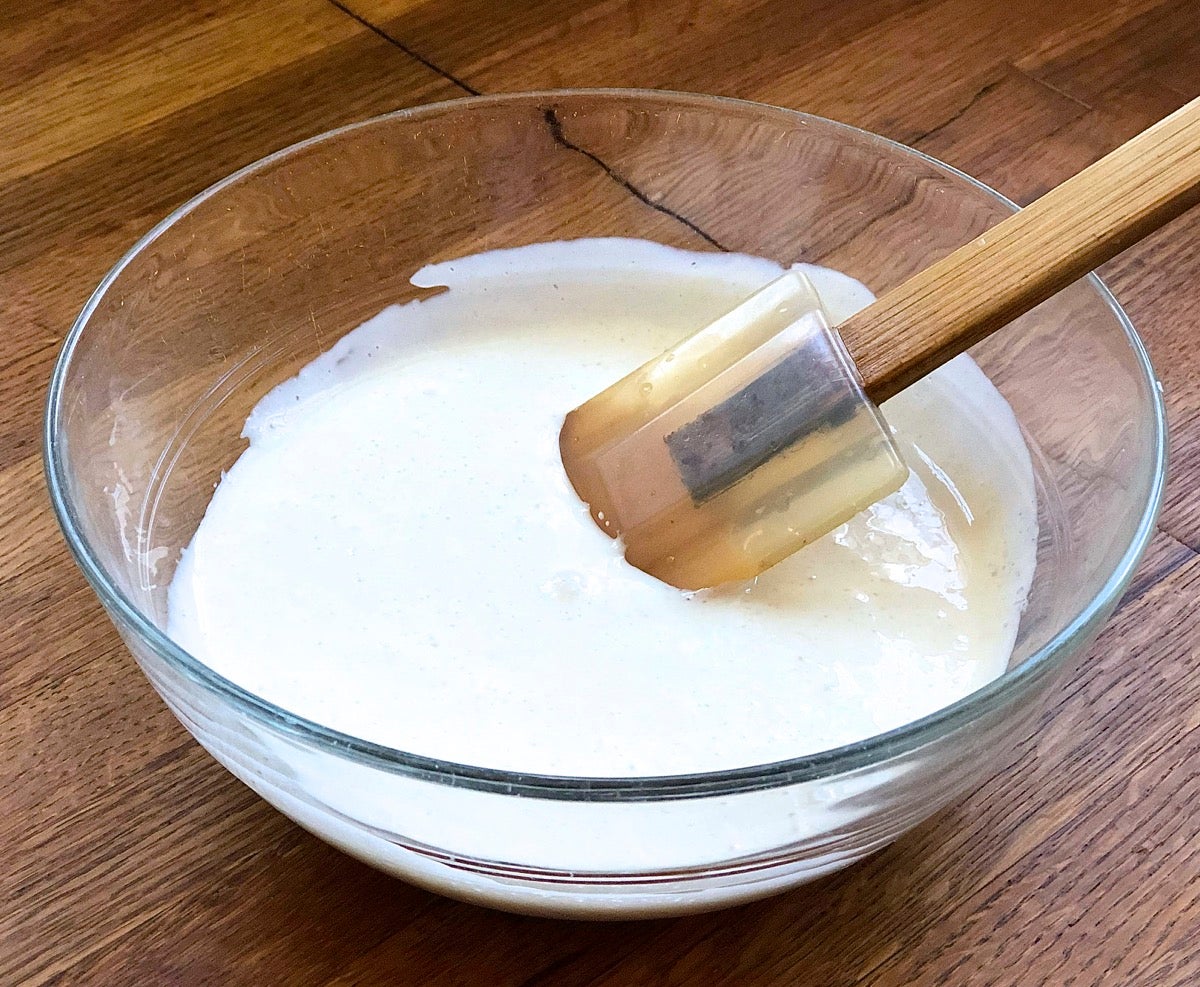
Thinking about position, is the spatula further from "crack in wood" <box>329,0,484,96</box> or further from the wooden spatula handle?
"crack in wood" <box>329,0,484,96</box>

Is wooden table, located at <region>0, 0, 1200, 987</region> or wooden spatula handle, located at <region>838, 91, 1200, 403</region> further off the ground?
wooden spatula handle, located at <region>838, 91, 1200, 403</region>

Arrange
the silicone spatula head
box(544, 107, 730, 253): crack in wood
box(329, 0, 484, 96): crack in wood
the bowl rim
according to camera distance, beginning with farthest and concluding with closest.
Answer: box(329, 0, 484, 96): crack in wood, box(544, 107, 730, 253): crack in wood, the silicone spatula head, the bowl rim

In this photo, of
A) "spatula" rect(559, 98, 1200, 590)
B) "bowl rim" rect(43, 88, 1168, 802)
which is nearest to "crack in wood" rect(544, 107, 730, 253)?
"spatula" rect(559, 98, 1200, 590)

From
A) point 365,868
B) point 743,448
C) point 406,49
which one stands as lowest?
point 365,868

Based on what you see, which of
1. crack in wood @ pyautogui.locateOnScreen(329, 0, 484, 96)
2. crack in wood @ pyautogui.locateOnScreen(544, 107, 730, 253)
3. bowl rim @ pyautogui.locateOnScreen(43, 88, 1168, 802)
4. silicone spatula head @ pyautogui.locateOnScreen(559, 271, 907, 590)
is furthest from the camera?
crack in wood @ pyautogui.locateOnScreen(329, 0, 484, 96)

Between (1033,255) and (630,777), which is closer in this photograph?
(630,777)

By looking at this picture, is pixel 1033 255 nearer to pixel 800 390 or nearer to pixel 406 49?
pixel 800 390

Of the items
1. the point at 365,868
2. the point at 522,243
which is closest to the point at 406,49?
the point at 522,243
